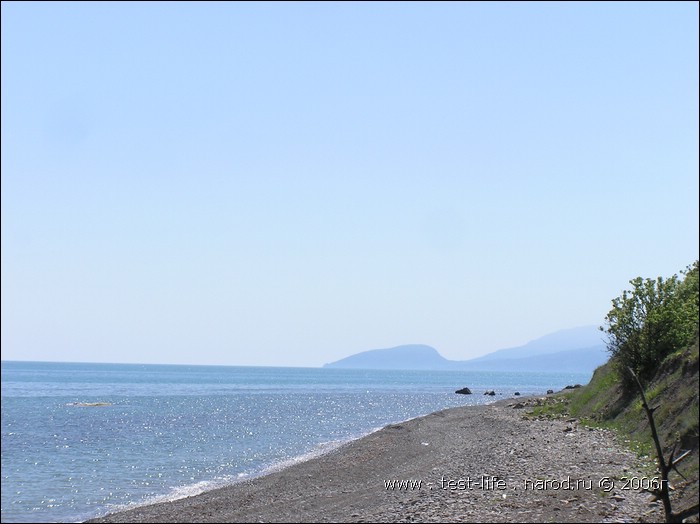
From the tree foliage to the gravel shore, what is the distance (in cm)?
562

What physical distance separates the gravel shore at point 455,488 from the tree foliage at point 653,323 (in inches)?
221

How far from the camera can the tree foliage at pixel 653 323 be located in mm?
36188

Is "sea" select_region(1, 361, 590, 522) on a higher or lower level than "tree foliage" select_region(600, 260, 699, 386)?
lower

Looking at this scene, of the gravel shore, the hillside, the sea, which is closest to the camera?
the gravel shore

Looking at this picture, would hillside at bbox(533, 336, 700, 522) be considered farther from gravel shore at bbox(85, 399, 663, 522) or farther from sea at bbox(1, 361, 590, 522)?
sea at bbox(1, 361, 590, 522)

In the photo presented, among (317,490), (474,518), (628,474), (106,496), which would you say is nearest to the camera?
(474,518)

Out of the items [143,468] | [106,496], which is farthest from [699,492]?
[143,468]

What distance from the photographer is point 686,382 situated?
27969 mm

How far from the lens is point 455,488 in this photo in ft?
77.6

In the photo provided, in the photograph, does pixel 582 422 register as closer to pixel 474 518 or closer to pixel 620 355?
pixel 620 355

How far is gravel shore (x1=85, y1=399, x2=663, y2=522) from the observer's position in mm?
19625

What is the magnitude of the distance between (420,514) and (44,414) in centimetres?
7094

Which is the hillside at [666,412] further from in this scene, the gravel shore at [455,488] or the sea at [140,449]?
the sea at [140,449]

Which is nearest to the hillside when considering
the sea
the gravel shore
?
the gravel shore
